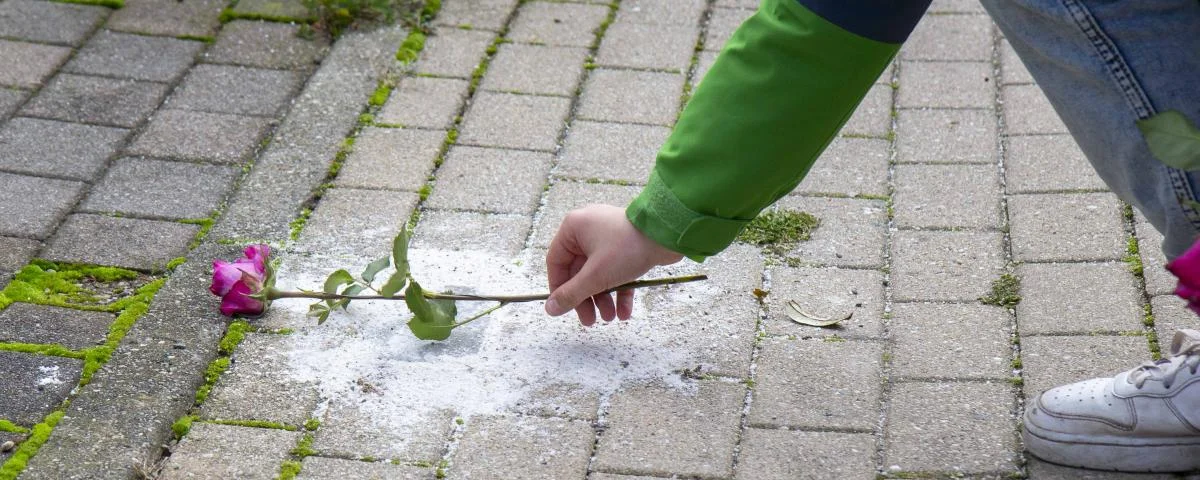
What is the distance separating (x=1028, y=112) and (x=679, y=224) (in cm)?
177

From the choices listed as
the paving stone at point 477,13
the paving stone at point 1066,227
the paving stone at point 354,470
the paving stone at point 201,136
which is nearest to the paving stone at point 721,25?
the paving stone at point 477,13

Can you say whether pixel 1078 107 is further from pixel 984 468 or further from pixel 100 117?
pixel 100 117

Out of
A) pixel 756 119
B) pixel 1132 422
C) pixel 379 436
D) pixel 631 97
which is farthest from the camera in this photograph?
pixel 631 97

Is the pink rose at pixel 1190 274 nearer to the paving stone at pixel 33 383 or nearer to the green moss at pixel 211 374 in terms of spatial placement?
the green moss at pixel 211 374

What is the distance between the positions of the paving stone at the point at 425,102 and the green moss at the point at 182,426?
1.15 m

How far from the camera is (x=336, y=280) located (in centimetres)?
238

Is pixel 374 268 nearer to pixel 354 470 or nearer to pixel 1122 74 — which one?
pixel 354 470

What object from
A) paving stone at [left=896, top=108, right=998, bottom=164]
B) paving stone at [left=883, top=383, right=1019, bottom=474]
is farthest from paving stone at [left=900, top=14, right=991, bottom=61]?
paving stone at [left=883, top=383, right=1019, bottom=474]

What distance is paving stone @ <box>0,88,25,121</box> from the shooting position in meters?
3.20

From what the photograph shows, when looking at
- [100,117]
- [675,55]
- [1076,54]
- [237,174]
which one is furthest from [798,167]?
[100,117]

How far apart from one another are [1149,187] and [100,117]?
7.84 feet

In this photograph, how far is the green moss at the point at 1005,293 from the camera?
248cm

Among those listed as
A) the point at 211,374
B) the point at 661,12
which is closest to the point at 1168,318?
the point at 211,374

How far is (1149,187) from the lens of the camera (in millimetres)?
1840
